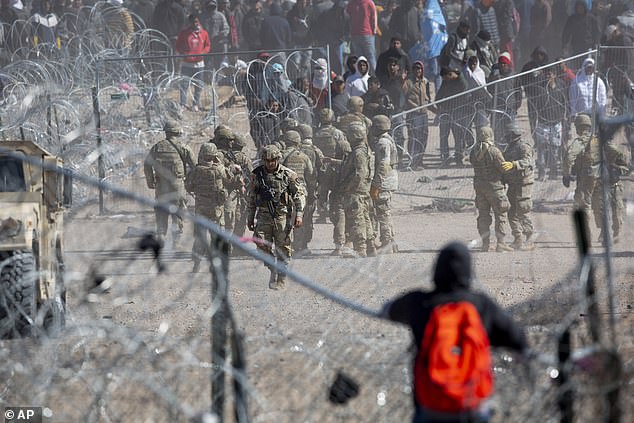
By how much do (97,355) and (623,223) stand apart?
6566 mm

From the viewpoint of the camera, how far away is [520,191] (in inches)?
514

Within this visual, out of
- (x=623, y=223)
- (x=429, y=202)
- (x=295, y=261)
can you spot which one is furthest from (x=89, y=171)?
(x=623, y=223)

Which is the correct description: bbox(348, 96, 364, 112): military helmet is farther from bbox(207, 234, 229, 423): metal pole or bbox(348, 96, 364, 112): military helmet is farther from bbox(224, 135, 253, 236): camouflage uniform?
bbox(207, 234, 229, 423): metal pole

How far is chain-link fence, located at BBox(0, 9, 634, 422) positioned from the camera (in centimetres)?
551

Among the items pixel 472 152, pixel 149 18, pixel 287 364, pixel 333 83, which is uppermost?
pixel 149 18

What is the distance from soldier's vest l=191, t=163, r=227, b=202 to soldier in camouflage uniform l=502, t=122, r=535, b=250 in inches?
121

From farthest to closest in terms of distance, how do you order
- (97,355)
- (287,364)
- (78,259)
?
(78,259), (97,355), (287,364)

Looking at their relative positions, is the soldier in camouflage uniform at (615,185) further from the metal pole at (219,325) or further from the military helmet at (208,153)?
the metal pole at (219,325)

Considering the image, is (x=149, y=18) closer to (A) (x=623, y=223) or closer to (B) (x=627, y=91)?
(B) (x=627, y=91)

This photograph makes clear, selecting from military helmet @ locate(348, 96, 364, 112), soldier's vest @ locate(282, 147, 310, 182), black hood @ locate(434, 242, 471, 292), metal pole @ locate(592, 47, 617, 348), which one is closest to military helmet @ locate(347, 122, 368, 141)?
soldier's vest @ locate(282, 147, 310, 182)

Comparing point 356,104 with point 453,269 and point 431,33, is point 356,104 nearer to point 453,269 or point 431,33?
point 431,33

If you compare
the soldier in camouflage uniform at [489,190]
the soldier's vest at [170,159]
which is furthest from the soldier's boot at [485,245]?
the soldier's vest at [170,159]

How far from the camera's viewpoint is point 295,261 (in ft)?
41.2

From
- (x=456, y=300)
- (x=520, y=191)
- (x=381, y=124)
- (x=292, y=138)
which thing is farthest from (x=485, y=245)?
(x=456, y=300)
